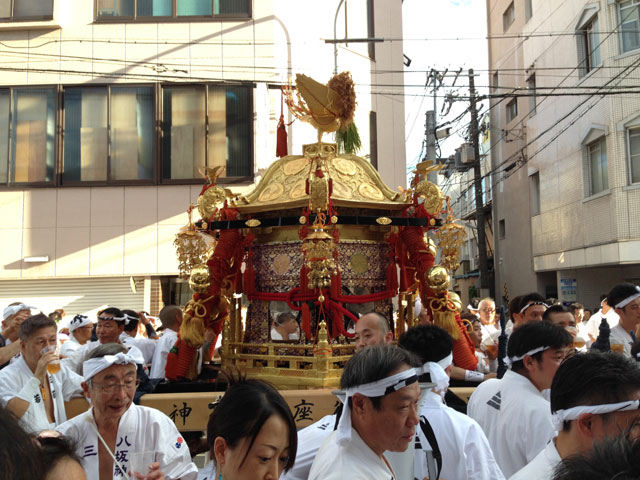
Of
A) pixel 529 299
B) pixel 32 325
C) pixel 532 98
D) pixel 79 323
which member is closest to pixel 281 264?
pixel 79 323

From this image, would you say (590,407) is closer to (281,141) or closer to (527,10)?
(281,141)

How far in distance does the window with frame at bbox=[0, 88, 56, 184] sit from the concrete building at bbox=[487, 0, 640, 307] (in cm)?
1055

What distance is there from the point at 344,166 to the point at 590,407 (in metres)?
5.21

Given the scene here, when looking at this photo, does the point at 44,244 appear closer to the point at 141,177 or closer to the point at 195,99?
the point at 141,177

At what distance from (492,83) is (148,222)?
1672 cm

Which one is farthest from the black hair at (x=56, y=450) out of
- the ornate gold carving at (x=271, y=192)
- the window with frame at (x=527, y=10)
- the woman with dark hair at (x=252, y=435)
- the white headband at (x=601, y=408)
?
the window with frame at (x=527, y=10)

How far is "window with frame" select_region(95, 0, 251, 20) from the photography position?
14.3 m

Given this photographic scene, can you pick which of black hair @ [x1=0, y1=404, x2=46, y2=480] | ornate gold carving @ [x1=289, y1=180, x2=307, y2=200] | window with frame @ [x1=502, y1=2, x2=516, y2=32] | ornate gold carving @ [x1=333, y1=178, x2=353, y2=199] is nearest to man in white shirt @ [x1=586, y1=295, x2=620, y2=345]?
ornate gold carving @ [x1=333, y1=178, x2=353, y2=199]

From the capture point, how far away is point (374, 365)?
242cm

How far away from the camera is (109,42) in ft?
47.0

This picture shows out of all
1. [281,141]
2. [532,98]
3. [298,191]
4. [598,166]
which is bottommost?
[298,191]

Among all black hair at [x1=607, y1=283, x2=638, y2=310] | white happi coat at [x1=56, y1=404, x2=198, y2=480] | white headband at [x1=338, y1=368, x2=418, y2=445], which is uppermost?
black hair at [x1=607, y1=283, x2=638, y2=310]

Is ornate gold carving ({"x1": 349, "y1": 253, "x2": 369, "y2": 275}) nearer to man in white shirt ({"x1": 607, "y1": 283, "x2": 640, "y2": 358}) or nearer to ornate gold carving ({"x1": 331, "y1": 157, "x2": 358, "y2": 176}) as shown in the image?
ornate gold carving ({"x1": 331, "y1": 157, "x2": 358, "y2": 176})

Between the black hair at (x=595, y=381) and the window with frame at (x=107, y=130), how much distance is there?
42.8 feet
